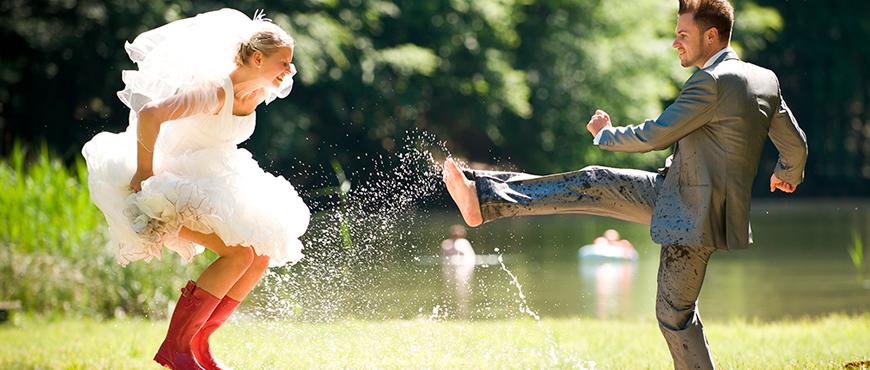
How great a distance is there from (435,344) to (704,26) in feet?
9.01

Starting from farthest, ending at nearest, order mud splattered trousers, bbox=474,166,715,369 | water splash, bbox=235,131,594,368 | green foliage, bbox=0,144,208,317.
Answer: green foliage, bbox=0,144,208,317 < water splash, bbox=235,131,594,368 < mud splattered trousers, bbox=474,166,715,369

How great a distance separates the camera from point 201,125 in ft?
18.1

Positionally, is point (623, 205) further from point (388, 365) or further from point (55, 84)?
point (55, 84)

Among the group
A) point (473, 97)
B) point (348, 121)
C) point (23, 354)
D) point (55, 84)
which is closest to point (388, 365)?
point (23, 354)

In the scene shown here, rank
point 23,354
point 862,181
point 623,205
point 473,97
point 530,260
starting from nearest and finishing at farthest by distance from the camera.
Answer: point 623,205 → point 23,354 → point 530,260 → point 473,97 → point 862,181

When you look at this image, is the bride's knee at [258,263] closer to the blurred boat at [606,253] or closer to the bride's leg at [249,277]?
the bride's leg at [249,277]

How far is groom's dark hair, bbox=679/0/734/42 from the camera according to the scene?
5004 millimetres

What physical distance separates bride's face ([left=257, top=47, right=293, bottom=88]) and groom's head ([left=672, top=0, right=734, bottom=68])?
167cm

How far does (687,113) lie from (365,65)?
2034 centimetres

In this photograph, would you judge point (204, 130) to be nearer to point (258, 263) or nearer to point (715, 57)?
point (258, 263)

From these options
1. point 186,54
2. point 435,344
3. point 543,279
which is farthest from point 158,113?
point 543,279

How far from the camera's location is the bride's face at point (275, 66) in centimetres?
551

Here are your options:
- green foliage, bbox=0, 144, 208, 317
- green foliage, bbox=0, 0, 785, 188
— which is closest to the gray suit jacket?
green foliage, bbox=0, 144, 208, 317

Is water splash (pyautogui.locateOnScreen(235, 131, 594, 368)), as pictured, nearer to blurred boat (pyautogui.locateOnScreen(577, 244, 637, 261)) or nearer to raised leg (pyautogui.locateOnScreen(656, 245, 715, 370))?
raised leg (pyautogui.locateOnScreen(656, 245, 715, 370))
